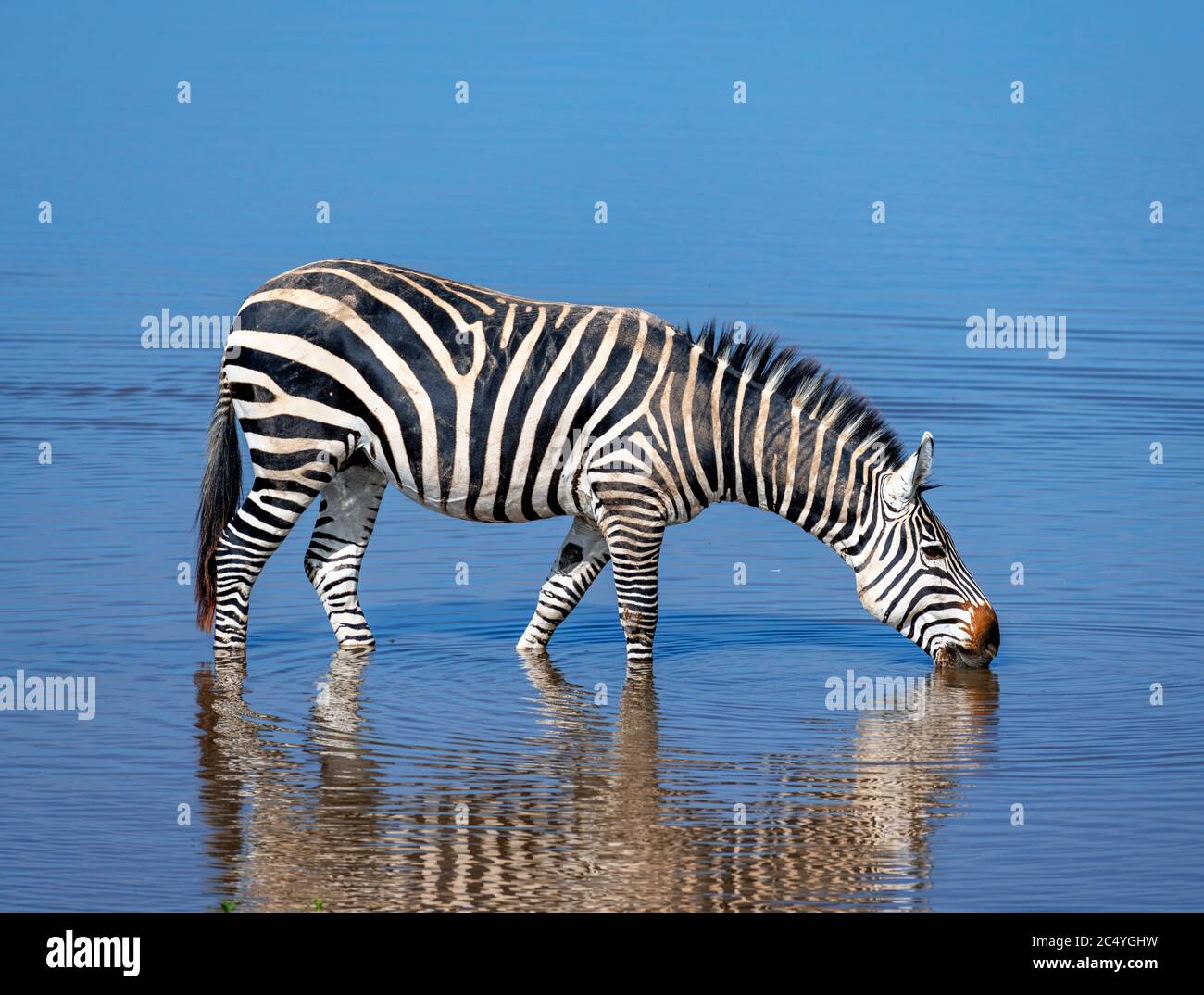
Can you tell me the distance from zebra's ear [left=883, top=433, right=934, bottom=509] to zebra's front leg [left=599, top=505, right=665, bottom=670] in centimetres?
145

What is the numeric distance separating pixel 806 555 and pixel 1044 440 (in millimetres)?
5027

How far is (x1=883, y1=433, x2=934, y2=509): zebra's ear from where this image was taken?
42.7ft

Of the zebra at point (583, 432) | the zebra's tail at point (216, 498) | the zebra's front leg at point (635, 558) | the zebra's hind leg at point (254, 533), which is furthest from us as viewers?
the zebra's tail at point (216, 498)

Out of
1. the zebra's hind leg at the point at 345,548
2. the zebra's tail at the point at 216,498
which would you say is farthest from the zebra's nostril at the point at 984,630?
the zebra's tail at the point at 216,498

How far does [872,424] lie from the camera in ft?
44.6

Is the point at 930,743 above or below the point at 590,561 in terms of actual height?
below

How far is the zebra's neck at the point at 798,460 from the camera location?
527 inches

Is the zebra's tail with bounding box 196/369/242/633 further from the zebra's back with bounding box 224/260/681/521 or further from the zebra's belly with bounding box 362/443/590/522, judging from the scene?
the zebra's belly with bounding box 362/443/590/522

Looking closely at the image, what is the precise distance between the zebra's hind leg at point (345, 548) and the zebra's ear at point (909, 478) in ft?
11.3

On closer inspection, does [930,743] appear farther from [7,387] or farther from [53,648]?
[7,387]

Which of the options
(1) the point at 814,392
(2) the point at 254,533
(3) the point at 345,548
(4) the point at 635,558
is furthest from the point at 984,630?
(2) the point at 254,533

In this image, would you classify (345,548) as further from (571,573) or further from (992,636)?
(992,636)

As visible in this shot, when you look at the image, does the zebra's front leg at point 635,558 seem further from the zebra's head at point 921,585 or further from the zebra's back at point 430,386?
the zebra's head at point 921,585
